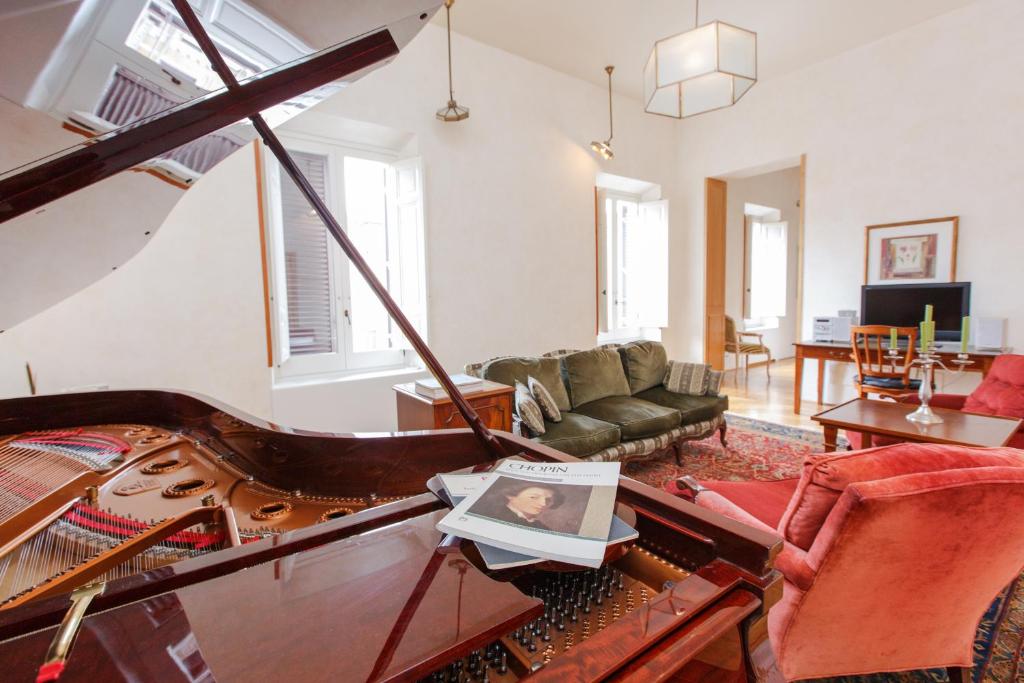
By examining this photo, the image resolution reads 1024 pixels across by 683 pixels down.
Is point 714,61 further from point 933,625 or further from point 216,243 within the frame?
point 216,243

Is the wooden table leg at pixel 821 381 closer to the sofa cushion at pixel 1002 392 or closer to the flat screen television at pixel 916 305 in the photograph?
the flat screen television at pixel 916 305

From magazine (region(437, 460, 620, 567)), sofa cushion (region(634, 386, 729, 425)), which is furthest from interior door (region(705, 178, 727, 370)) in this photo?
magazine (region(437, 460, 620, 567))

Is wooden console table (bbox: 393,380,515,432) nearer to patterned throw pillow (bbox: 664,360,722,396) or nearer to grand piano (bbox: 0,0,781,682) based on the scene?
grand piano (bbox: 0,0,781,682)

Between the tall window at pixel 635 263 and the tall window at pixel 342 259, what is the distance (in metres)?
2.59

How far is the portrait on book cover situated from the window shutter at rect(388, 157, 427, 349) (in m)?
3.40

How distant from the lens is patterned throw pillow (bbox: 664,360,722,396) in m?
3.78

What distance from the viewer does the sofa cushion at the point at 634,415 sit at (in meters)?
3.11

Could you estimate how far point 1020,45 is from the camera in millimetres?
3826

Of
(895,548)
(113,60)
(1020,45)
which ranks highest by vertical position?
(1020,45)

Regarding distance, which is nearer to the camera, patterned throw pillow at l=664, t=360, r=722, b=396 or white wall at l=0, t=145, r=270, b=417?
white wall at l=0, t=145, r=270, b=417

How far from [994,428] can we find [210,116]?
3687 mm

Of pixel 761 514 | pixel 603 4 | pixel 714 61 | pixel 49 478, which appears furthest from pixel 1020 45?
pixel 49 478

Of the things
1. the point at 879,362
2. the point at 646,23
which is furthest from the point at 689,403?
the point at 646,23

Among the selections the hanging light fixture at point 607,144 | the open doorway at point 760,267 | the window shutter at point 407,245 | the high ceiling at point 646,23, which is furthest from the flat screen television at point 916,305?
the window shutter at point 407,245
